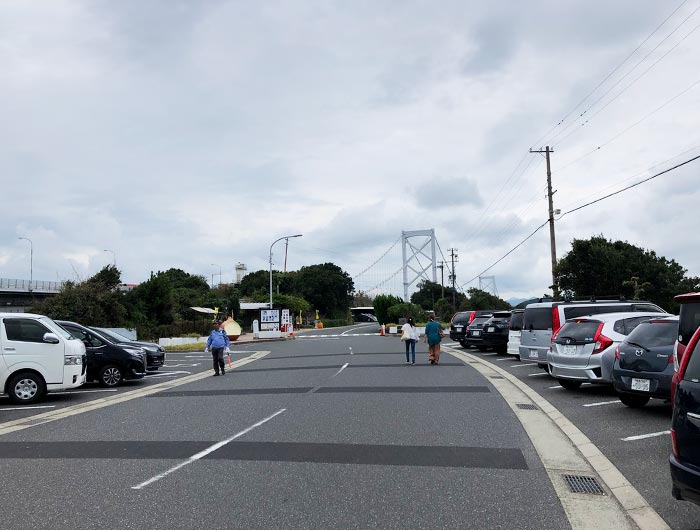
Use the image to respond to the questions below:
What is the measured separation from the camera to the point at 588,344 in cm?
1188

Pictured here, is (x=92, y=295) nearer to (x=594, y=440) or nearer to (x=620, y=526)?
(x=594, y=440)

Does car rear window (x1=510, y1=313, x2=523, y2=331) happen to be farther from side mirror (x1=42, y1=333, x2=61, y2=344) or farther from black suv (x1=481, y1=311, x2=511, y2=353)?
side mirror (x1=42, y1=333, x2=61, y2=344)

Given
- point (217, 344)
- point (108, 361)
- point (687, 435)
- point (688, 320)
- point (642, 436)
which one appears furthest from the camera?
point (217, 344)

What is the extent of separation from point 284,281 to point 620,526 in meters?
106

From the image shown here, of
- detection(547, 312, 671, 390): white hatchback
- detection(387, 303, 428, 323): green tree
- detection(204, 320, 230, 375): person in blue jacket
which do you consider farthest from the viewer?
detection(387, 303, 428, 323): green tree

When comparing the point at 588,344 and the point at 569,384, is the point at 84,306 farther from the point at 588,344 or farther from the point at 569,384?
the point at 588,344

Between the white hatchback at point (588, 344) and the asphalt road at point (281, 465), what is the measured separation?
1.64m

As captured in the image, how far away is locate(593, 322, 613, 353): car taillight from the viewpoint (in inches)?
460

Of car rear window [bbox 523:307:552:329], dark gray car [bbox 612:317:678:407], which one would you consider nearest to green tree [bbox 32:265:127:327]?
car rear window [bbox 523:307:552:329]

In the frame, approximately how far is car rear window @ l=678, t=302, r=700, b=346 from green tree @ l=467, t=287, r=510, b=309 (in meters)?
58.9

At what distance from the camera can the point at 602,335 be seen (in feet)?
38.8

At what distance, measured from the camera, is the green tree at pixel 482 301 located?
66.5 m

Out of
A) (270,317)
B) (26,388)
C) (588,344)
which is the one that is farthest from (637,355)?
(270,317)

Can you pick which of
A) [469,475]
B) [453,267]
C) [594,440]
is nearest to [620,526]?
[469,475]
